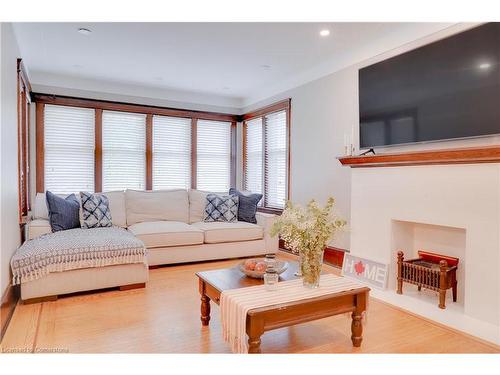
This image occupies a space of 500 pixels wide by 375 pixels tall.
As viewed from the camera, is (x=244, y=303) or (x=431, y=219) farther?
(x=431, y=219)

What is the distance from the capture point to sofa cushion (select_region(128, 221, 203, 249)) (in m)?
4.33

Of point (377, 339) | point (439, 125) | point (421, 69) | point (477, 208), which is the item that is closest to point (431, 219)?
point (477, 208)

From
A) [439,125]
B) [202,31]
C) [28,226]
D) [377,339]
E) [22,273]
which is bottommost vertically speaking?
[377,339]

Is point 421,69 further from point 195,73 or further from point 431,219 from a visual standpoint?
point 195,73

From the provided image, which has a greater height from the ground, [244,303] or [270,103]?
[270,103]

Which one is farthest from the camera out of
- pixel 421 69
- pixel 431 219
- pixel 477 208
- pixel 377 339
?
pixel 421 69

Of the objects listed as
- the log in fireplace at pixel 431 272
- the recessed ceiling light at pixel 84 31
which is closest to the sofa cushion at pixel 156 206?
the recessed ceiling light at pixel 84 31

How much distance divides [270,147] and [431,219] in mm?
3286

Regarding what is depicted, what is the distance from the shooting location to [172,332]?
8.41 feet

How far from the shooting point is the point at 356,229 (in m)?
3.76

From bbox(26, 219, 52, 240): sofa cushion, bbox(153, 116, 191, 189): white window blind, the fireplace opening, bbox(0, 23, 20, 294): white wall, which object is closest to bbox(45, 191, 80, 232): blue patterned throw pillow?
bbox(26, 219, 52, 240): sofa cushion

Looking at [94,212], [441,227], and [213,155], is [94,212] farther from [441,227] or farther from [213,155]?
[441,227]

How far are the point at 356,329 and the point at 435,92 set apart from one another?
215cm

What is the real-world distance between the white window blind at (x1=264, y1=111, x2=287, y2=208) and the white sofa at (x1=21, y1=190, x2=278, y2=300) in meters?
0.66
